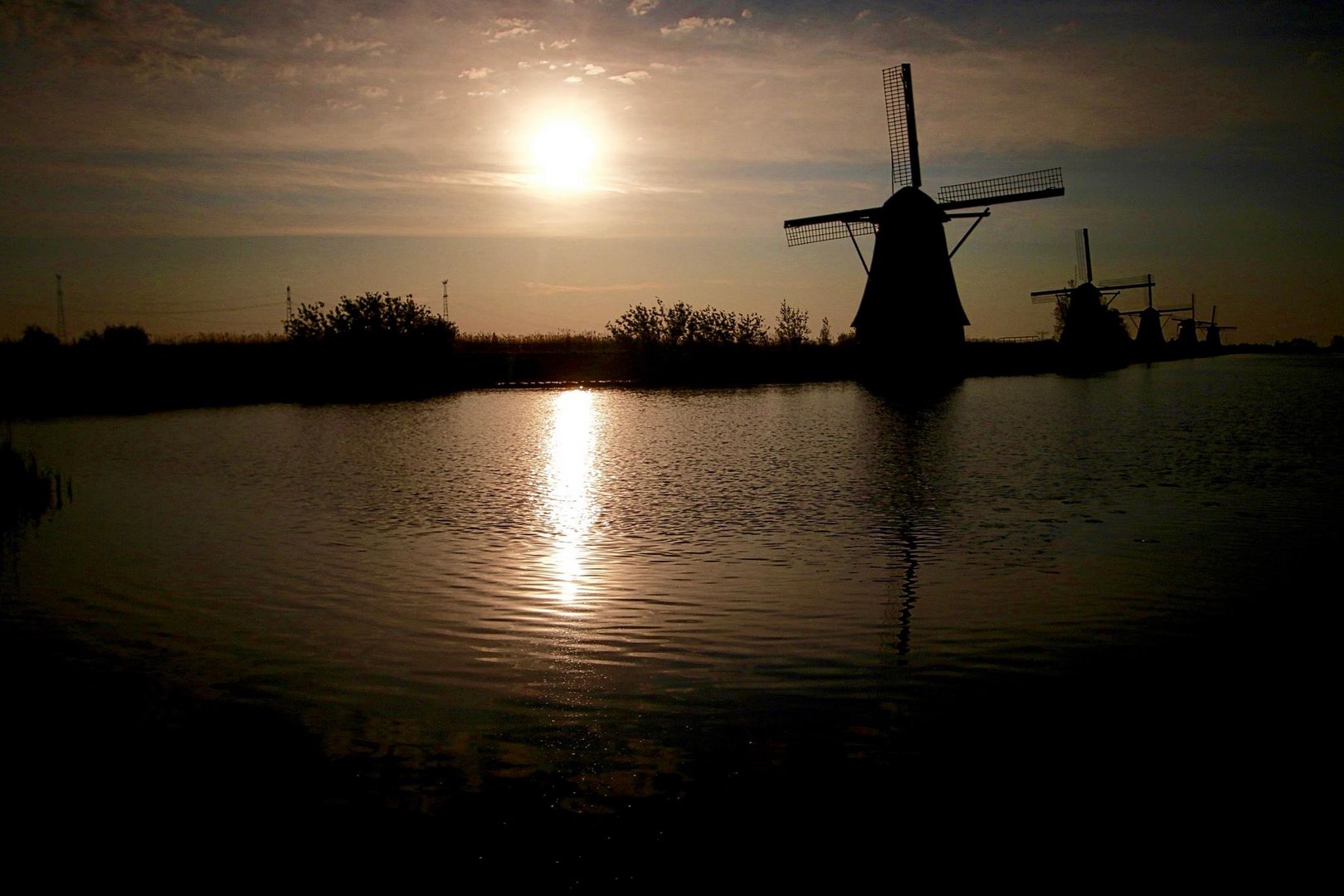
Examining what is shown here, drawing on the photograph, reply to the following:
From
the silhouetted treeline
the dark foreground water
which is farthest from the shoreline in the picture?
the dark foreground water

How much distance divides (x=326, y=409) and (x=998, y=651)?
119 feet

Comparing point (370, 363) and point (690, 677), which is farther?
point (370, 363)

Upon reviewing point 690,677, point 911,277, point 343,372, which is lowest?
point 690,677

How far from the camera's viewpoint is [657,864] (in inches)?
157

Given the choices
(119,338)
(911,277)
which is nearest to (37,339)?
(119,338)

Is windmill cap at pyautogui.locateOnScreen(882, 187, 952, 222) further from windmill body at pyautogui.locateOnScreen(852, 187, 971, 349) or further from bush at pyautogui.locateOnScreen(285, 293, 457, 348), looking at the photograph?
bush at pyautogui.locateOnScreen(285, 293, 457, 348)

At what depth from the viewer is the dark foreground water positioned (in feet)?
13.9

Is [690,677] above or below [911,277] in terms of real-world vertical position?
below

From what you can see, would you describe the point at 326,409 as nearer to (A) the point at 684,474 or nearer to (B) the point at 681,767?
(A) the point at 684,474

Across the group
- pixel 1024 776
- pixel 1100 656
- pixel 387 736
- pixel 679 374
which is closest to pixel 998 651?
pixel 1100 656

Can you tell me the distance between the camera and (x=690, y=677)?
637 centimetres

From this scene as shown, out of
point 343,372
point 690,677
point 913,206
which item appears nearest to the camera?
point 690,677

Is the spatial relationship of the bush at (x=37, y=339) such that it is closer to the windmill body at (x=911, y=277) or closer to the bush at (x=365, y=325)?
the bush at (x=365, y=325)

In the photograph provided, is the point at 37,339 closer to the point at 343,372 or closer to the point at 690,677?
the point at 343,372
